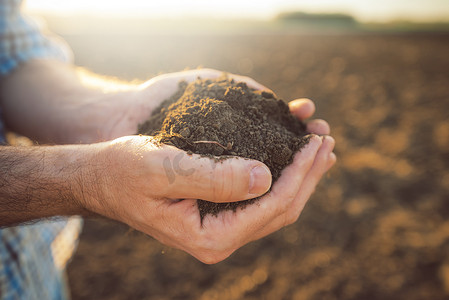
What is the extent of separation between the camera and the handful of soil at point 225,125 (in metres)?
1.37

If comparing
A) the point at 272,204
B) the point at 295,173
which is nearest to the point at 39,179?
the point at 272,204

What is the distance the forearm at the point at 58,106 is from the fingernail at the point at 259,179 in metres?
0.89

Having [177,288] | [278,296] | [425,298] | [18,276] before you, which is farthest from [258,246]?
[18,276]

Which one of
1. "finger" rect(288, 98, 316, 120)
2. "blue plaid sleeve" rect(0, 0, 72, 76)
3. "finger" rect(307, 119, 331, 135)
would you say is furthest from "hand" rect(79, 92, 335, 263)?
"blue plaid sleeve" rect(0, 0, 72, 76)

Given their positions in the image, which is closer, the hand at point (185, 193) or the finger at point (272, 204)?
the hand at point (185, 193)

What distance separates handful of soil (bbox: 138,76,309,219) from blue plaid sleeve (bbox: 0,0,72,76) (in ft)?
2.90

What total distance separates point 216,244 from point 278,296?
6.10 ft

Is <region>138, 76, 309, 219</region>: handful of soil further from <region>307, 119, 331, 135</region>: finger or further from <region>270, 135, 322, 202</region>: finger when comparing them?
<region>307, 119, 331, 135</region>: finger

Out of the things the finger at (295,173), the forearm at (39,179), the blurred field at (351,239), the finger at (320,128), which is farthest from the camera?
the blurred field at (351,239)

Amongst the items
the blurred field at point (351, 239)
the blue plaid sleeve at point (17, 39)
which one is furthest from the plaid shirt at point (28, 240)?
the blurred field at point (351, 239)

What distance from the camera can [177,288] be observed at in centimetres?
295

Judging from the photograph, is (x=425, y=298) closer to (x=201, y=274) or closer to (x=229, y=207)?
(x=201, y=274)

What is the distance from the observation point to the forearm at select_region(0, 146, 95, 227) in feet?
4.19

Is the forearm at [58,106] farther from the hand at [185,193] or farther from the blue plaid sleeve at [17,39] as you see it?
the hand at [185,193]
